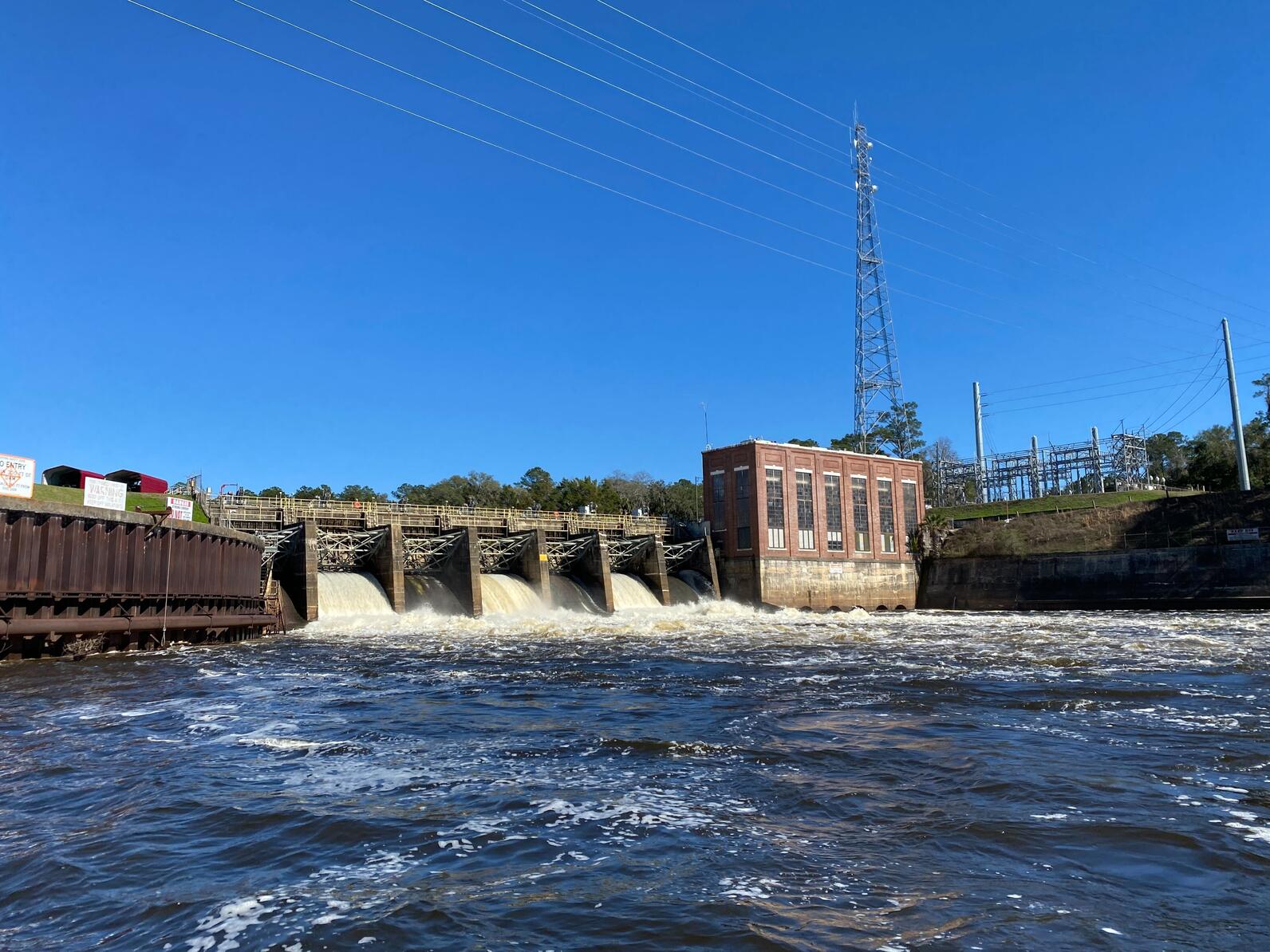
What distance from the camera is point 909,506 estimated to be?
77.3m

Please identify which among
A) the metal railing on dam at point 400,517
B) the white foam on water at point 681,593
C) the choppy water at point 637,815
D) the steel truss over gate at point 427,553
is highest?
the metal railing on dam at point 400,517

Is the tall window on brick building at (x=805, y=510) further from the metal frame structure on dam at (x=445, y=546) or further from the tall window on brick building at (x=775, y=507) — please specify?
the metal frame structure on dam at (x=445, y=546)

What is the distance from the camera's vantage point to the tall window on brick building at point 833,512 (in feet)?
232

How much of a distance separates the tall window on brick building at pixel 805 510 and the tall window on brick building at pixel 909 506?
12107 mm

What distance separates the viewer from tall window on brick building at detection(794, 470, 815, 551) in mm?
68625

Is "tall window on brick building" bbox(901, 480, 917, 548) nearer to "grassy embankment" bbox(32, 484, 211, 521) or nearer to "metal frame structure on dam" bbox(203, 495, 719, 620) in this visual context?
"metal frame structure on dam" bbox(203, 495, 719, 620)

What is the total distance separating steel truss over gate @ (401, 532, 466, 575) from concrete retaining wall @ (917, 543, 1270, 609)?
43.9m

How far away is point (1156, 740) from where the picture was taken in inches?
506

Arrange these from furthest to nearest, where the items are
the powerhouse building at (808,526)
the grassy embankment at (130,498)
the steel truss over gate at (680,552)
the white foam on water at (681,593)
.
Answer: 1. the steel truss over gate at (680,552)
2. the powerhouse building at (808,526)
3. the white foam on water at (681,593)
4. the grassy embankment at (130,498)

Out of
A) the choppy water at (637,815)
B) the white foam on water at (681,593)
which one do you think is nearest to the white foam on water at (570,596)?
the white foam on water at (681,593)

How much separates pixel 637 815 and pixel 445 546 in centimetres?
4585

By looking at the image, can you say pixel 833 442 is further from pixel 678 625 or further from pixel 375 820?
pixel 375 820

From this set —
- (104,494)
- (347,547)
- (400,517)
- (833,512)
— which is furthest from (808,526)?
(104,494)

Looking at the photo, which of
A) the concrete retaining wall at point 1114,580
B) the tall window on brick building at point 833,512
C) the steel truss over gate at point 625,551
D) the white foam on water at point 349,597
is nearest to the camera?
the white foam on water at point 349,597
